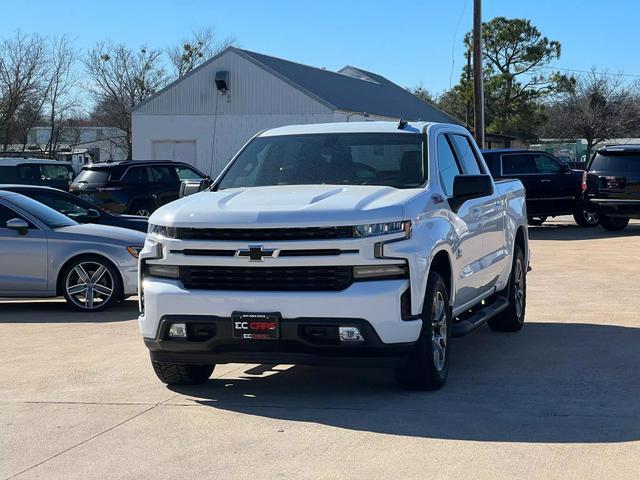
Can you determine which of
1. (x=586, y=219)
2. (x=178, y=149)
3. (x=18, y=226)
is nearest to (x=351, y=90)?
(x=178, y=149)

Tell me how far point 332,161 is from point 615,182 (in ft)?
52.7

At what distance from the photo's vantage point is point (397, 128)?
8.38 m

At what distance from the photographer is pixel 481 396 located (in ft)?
23.5

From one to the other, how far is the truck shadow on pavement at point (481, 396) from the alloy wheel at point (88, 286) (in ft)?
13.7

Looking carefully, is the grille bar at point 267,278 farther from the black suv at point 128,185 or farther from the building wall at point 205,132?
the building wall at point 205,132

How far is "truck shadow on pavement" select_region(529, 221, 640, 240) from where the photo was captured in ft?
74.9

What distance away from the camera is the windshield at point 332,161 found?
7.88 metres

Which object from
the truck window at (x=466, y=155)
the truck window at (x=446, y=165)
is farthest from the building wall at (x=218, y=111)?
the truck window at (x=446, y=165)

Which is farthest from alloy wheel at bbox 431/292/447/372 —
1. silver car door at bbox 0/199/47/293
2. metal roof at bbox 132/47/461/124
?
metal roof at bbox 132/47/461/124

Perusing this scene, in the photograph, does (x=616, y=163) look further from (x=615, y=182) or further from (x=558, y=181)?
(x=558, y=181)

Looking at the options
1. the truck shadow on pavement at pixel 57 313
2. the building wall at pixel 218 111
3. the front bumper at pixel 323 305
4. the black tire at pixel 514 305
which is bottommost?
the truck shadow on pavement at pixel 57 313

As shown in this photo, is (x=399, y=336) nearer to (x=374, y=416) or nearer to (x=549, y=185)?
(x=374, y=416)

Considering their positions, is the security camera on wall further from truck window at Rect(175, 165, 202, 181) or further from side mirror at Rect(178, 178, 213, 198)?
side mirror at Rect(178, 178, 213, 198)

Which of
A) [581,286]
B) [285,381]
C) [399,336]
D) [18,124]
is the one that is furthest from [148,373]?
[18,124]
